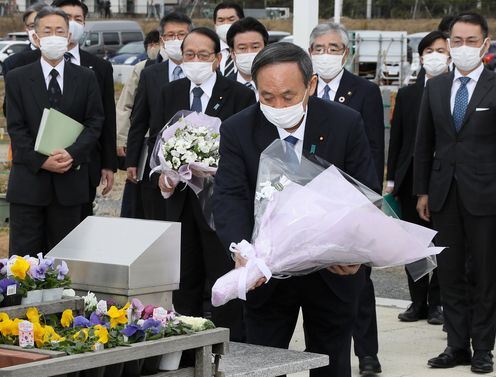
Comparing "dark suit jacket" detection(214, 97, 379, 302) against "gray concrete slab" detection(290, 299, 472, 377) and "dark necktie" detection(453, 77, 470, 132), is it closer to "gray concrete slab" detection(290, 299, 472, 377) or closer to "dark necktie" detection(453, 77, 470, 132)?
"gray concrete slab" detection(290, 299, 472, 377)

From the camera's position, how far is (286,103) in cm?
536

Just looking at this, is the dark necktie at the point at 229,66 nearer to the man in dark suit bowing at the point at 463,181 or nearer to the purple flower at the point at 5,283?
the man in dark suit bowing at the point at 463,181

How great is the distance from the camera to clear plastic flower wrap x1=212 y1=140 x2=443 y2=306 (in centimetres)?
505

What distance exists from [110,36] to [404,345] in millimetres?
44415

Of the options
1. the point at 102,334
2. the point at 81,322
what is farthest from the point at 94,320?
the point at 102,334

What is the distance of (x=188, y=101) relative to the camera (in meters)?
8.38

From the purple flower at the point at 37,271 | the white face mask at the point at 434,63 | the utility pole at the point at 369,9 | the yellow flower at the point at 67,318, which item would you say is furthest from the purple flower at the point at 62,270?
the utility pole at the point at 369,9

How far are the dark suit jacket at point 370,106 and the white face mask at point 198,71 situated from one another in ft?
2.93

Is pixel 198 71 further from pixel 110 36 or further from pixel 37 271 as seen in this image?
pixel 110 36

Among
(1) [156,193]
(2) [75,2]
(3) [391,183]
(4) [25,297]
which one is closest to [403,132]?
(3) [391,183]

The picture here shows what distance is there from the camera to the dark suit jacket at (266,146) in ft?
17.9

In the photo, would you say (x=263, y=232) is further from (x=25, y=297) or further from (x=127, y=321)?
(x=25, y=297)

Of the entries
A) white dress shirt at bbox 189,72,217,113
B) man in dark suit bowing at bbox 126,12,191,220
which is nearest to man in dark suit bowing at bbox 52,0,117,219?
man in dark suit bowing at bbox 126,12,191,220

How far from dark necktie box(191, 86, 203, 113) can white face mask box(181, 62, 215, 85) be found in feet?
0.20
